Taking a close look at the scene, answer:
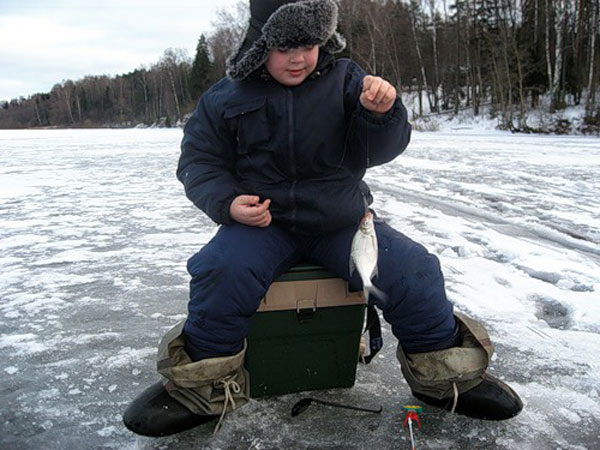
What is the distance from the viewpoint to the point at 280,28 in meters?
1.90

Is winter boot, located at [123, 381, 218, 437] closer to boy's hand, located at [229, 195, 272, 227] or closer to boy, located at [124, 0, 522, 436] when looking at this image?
boy, located at [124, 0, 522, 436]

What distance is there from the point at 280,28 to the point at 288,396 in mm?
1425

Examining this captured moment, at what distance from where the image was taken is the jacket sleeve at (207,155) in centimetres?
201

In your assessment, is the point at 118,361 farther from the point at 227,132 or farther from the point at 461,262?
the point at 461,262

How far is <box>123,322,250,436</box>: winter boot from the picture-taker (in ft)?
5.72

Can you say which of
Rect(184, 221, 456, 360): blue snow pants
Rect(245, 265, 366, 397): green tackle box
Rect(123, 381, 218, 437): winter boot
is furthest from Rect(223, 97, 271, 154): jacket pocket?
Rect(123, 381, 218, 437): winter boot

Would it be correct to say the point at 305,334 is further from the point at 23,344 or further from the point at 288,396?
the point at 23,344

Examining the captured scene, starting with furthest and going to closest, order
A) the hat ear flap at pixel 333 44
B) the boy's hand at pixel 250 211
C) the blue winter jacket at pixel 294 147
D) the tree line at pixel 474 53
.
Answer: the tree line at pixel 474 53
the hat ear flap at pixel 333 44
the blue winter jacket at pixel 294 147
the boy's hand at pixel 250 211

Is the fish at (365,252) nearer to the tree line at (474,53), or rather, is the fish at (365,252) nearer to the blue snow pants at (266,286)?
the blue snow pants at (266,286)

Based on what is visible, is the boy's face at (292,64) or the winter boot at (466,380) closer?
the winter boot at (466,380)

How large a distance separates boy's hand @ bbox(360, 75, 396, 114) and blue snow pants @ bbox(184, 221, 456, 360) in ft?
1.53

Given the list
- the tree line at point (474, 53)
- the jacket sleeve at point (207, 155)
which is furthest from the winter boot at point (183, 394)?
the tree line at point (474, 53)

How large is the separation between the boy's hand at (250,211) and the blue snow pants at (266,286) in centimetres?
4

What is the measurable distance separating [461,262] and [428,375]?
1962mm
